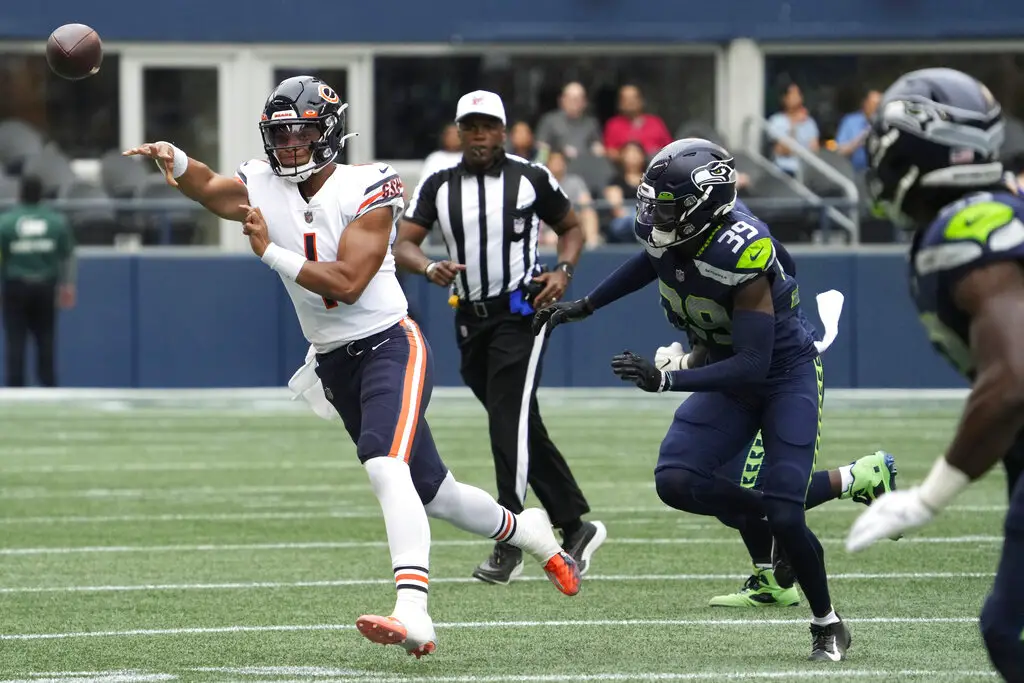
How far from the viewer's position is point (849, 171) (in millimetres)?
17359

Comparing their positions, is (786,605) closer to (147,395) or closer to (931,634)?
(931,634)

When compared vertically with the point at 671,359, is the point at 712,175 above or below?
above

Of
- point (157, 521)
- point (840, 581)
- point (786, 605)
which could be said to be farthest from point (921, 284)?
point (157, 521)

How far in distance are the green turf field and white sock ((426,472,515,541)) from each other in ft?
1.05

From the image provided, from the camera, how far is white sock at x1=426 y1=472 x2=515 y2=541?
5.74 m

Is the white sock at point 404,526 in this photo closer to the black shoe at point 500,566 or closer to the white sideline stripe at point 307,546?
the black shoe at point 500,566

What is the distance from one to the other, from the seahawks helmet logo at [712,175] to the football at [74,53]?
104 inches

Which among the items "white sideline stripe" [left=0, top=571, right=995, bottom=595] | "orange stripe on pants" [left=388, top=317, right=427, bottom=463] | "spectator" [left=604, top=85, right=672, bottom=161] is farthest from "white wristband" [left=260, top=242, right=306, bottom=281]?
"spectator" [left=604, top=85, right=672, bottom=161]

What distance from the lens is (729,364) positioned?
5398 millimetres

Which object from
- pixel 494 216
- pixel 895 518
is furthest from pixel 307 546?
pixel 895 518

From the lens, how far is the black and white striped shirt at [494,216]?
7.48m

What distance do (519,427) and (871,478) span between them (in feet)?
5.41

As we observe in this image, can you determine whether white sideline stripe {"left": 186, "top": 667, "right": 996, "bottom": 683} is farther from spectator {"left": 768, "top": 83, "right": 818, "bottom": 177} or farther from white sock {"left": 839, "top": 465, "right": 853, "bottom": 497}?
spectator {"left": 768, "top": 83, "right": 818, "bottom": 177}

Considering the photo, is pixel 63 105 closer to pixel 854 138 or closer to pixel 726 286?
pixel 854 138
